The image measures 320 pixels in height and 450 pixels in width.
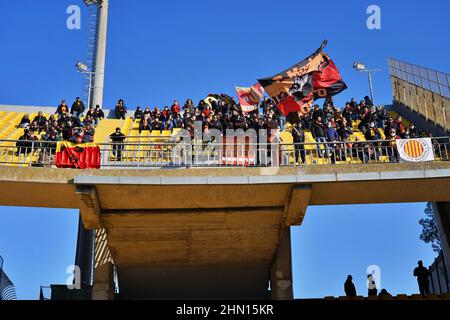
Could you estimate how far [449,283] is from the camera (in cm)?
2369

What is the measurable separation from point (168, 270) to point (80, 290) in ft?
12.0

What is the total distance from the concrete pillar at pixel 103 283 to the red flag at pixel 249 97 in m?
8.18

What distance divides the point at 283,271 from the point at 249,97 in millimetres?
7127

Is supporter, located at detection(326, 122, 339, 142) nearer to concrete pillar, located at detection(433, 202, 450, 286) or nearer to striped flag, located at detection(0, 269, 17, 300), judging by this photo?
concrete pillar, located at detection(433, 202, 450, 286)

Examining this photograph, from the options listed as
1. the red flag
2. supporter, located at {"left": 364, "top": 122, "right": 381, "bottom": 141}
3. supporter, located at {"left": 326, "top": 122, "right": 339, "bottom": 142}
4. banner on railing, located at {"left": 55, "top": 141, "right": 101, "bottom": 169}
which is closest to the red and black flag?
supporter, located at {"left": 326, "top": 122, "right": 339, "bottom": 142}

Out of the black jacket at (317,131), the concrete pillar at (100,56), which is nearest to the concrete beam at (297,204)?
the black jacket at (317,131)

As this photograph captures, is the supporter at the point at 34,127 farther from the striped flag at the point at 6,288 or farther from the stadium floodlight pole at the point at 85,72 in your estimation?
the stadium floodlight pole at the point at 85,72

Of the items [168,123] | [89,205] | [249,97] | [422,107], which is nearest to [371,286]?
[422,107]

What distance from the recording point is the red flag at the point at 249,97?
948 inches

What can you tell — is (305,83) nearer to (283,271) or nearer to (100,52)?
(283,271)

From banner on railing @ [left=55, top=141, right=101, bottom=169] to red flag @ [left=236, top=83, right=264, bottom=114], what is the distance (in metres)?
8.16

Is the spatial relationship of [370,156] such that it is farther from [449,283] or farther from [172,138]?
[449,283]

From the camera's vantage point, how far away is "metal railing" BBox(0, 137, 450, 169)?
58.2 feet

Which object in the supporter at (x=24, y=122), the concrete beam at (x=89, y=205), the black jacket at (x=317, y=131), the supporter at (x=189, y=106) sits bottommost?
the concrete beam at (x=89, y=205)
